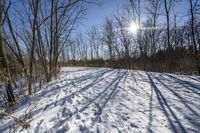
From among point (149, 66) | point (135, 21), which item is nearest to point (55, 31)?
point (135, 21)

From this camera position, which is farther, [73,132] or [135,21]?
[135,21]

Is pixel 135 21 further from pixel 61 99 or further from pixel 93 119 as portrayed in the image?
pixel 93 119

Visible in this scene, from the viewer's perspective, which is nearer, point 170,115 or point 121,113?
point 170,115

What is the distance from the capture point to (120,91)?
509cm

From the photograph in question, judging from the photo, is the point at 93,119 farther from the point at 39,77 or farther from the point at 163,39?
the point at 163,39

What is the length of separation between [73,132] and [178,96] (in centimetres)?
302

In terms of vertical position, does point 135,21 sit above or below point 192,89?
above

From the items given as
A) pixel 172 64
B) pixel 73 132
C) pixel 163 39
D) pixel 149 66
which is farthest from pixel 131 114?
pixel 163 39

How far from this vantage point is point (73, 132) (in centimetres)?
270

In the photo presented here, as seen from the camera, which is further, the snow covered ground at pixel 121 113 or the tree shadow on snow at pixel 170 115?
the snow covered ground at pixel 121 113

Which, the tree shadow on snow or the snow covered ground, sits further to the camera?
the snow covered ground

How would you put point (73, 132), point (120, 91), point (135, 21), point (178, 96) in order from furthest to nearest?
1. point (135, 21)
2. point (120, 91)
3. point (178, 96)
4. point (73, 132)

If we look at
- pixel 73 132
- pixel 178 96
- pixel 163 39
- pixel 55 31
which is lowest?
pixel 73 132

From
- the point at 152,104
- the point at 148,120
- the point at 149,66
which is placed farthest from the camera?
the point at 149,66
